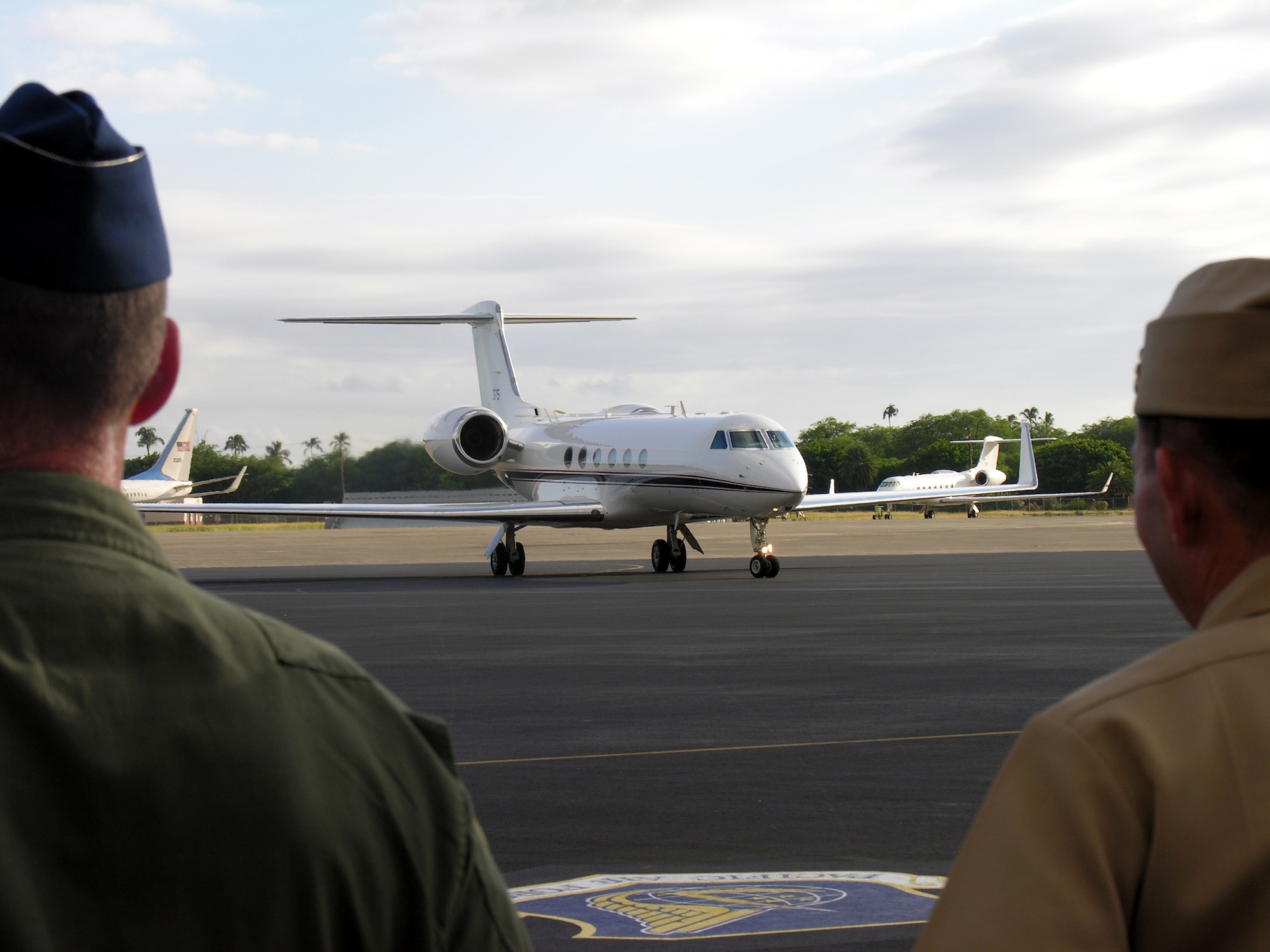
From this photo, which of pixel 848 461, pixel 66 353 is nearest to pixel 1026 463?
pixel 848 461

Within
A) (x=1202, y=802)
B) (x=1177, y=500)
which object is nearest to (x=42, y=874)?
(x=1202, y=802)

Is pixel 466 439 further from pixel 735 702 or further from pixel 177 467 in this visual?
pixel 177 467

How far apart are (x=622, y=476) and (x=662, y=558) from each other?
183cm

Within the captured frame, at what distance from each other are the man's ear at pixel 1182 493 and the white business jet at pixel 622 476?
23073 mm

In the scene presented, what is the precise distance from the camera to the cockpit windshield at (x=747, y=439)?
25766 millimetres

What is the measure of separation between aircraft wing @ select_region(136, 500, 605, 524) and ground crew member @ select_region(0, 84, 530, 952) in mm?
25336

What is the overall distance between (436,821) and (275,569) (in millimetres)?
31015

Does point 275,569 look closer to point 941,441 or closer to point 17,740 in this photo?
point 17,740

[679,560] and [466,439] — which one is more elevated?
[466,439]

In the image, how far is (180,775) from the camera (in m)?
1.26

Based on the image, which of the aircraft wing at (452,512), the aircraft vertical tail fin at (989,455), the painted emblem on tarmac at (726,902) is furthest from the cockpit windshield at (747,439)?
the aircraft vertical tail fin at (989,455)

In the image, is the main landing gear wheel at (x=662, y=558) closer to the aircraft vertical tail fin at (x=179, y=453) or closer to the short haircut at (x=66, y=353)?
the short haircut at (x=66, y=353)

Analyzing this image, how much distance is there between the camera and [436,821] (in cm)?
137

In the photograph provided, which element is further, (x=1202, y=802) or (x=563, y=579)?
(x=563, y=579)
